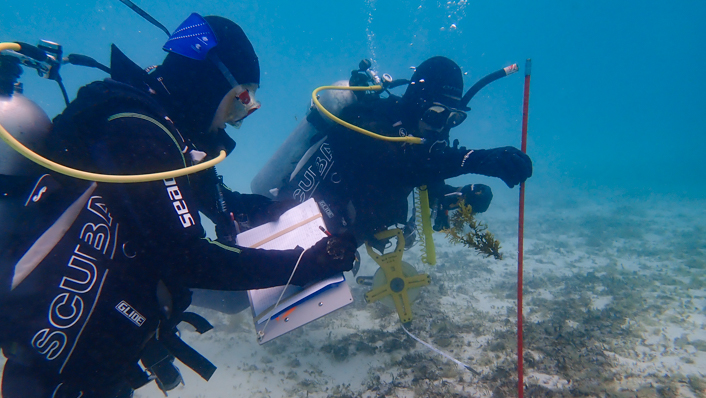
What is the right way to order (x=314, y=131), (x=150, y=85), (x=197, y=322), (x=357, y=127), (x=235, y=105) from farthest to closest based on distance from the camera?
(x=314, y=131)
(x=357, y=127)
(x=197, y=322)
(x=235, y=105)
(x=150, y=85)

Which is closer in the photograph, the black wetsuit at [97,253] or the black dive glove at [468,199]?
the black wetsuit at [97,253]

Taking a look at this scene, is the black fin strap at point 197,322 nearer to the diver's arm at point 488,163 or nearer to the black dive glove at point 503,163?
the diver's arm at point 488,163

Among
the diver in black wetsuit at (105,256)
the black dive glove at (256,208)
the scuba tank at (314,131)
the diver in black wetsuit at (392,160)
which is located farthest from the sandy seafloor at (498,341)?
the diver in black wetsuit at (105,256)

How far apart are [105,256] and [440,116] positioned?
3.75 m

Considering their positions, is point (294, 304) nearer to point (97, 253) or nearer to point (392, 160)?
point (97, 253)

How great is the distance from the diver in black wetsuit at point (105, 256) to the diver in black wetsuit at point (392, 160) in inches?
92.5

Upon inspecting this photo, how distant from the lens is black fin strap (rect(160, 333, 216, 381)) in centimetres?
227

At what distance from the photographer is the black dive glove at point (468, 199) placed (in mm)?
4457

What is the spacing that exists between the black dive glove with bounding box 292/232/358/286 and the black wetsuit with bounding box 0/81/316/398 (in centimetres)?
56

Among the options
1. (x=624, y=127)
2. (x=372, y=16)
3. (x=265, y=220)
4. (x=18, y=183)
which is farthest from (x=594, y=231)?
(x=624, y=127)

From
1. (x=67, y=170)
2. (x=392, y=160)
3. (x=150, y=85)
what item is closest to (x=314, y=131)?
(x=392, y=160)

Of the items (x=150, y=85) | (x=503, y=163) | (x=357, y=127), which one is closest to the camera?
(x=150, y=85)

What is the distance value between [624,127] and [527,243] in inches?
4952

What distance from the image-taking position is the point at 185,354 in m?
2.32
